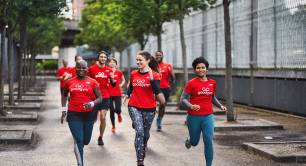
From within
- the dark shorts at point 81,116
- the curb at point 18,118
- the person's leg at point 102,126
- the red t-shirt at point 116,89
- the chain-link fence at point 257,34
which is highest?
the chain-link fence at point 257,34

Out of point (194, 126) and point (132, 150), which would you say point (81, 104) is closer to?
point (194, 126)

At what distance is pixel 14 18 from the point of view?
23859 millimetres

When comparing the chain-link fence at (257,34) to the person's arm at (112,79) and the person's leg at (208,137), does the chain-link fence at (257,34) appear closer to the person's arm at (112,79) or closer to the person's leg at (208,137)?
the person's arm at (112,79)

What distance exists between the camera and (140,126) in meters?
10.3

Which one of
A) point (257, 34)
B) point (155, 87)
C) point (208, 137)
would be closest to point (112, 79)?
point (155, 87)

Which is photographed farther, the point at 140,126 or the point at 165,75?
the point at 165,75

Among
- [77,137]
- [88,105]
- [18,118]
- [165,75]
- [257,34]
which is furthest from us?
[257,34]

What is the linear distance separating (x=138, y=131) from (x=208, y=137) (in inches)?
45.6

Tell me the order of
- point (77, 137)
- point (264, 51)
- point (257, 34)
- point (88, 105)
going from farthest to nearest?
1. point (257, 34)
2. point (264, 51)
3. point (77, 137)
4. point (88, 105)

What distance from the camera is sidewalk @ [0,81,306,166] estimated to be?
1099 centimetres

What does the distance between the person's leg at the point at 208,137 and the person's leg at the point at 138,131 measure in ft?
A: 3.29

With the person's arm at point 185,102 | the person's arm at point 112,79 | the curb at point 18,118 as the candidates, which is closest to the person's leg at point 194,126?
the person's arm at point 185,102

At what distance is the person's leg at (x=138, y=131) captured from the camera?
10.2 meters

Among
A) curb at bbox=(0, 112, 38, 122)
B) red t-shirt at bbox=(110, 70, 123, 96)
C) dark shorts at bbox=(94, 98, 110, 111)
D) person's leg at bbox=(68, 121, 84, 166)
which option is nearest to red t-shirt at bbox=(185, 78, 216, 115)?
person's leg at bbox=(68, 121, 84, 166)
